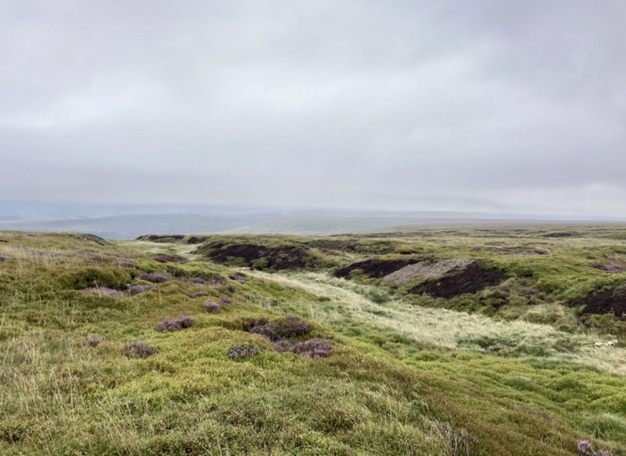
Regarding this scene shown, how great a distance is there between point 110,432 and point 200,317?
858cm

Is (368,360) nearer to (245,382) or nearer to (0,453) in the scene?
(245,382)

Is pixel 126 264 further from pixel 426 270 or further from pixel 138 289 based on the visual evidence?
pixel 426 270

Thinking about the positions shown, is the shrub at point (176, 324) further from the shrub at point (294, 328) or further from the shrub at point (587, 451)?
the shrub at point (587, 451)

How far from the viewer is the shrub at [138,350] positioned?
28.2 ft

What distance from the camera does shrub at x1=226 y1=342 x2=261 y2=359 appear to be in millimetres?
9123

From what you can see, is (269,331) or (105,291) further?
(105,291)

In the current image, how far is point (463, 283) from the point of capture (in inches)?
1326

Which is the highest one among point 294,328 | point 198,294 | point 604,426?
point 198,294

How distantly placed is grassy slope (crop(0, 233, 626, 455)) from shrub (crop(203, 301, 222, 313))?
1.02 meters

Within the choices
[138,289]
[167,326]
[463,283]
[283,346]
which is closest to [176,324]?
[167,326]

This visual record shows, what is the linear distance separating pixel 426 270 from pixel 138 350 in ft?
132

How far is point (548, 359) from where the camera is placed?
1431cm

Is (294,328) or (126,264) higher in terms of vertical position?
(126,264)

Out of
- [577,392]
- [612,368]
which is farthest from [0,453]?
[612,368]
